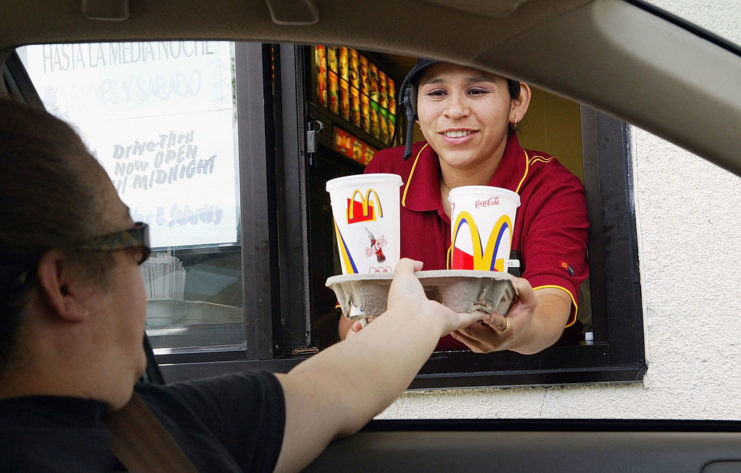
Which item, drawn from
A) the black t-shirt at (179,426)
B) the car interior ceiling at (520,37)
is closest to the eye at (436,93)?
the black t-shirt at (179,426)

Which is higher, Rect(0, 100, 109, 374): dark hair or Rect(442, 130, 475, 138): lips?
Answer: Rect(442, 130, 475, 138): lips

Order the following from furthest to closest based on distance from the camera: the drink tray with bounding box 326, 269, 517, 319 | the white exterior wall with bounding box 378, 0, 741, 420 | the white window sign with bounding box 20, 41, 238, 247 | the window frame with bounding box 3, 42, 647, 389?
the white window sign with bounding box 20, 41, 238, 247 → the window frame with bounding box 3, 42, 647, 389 → the white exterior wall with bounding box 378, 0, 741, 420 → the drink tray with bounding box 326, 269, 517, 319

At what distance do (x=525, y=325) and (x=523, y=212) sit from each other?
907 millimetres

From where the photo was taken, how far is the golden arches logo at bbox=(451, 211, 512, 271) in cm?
175

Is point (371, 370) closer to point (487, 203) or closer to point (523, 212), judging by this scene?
point (487, 203)

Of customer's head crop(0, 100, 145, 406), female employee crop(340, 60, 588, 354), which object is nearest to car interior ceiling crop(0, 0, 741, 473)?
customer's head crop(0, 100, 145, 406)

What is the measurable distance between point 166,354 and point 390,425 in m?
1.95

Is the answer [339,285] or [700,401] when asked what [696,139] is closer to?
[339,285]

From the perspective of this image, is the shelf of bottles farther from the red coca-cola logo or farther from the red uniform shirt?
the red coca-cola logo

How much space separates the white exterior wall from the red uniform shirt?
41 centimetres

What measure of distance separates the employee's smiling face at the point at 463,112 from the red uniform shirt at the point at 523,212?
0.10m

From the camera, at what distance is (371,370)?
63.1 inches

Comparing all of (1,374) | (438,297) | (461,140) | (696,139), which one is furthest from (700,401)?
(1,374)

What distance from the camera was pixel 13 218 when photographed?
104cm
